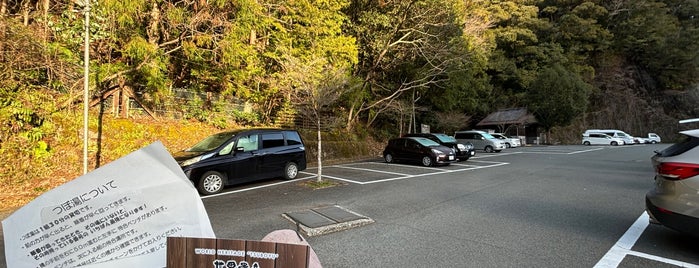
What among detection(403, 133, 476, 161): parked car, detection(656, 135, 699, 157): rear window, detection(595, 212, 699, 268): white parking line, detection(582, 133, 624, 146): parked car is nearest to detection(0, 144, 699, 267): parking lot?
detection(595, 212, 699, 268): white parking line

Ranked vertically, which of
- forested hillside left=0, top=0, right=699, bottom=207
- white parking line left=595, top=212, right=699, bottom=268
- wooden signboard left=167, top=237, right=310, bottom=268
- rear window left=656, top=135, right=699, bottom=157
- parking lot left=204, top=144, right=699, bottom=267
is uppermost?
forested hillside left=0, top=0, right=699, bottom=207

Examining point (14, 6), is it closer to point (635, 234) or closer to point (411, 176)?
point (411, 176)

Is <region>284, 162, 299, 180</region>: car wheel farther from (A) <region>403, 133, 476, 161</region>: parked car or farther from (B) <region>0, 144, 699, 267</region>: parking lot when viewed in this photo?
(A) <region>403, 133, 476, 161</region>: parked car

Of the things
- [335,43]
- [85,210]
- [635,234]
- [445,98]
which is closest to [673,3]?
[445,98]

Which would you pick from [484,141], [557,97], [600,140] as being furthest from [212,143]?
[600,140]

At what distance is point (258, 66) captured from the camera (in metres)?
13.1

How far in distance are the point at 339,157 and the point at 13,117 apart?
1143 cm

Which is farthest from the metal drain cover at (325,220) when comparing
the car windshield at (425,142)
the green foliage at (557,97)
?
the green foliage at (557,97)

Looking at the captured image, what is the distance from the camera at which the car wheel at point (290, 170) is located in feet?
29.9

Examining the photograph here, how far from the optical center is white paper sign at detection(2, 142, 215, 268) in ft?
5.54

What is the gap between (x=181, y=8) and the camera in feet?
30.3

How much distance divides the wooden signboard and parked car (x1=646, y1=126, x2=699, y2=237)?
13.6ft

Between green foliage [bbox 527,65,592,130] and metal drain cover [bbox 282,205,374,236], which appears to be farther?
green foliage [bbox 527,65,592,130]

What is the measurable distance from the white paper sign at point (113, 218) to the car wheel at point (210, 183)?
5744 mm
